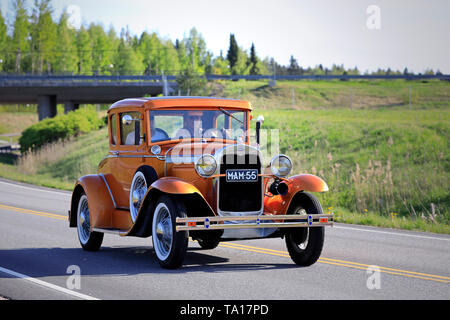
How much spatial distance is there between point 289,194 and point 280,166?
41cm

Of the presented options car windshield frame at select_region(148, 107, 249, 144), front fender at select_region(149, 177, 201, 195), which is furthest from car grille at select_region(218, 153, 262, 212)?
car windshield frame at select_region(148, 107, 249, 144)

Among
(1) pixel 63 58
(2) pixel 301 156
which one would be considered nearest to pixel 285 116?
(2) pixel 301 156

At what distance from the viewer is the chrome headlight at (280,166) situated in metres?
9.14

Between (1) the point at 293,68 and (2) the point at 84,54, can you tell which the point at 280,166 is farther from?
(1) the point at 293,68

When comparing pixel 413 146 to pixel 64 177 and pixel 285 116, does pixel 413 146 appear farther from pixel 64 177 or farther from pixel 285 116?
pixel 64 177

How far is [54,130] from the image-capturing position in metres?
45.0

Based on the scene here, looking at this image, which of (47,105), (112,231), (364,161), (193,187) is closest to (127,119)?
(112,231)

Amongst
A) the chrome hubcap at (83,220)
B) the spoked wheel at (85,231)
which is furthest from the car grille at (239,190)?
the chrome hubcap at (83,220)

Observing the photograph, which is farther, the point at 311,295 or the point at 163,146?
the point at 163,146

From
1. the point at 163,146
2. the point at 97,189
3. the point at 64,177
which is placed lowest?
the point at 64,177

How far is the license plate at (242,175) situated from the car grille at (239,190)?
4 cm

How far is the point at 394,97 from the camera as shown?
64062mm

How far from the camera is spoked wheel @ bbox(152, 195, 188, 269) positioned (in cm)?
825

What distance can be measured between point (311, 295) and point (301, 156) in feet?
56.3
